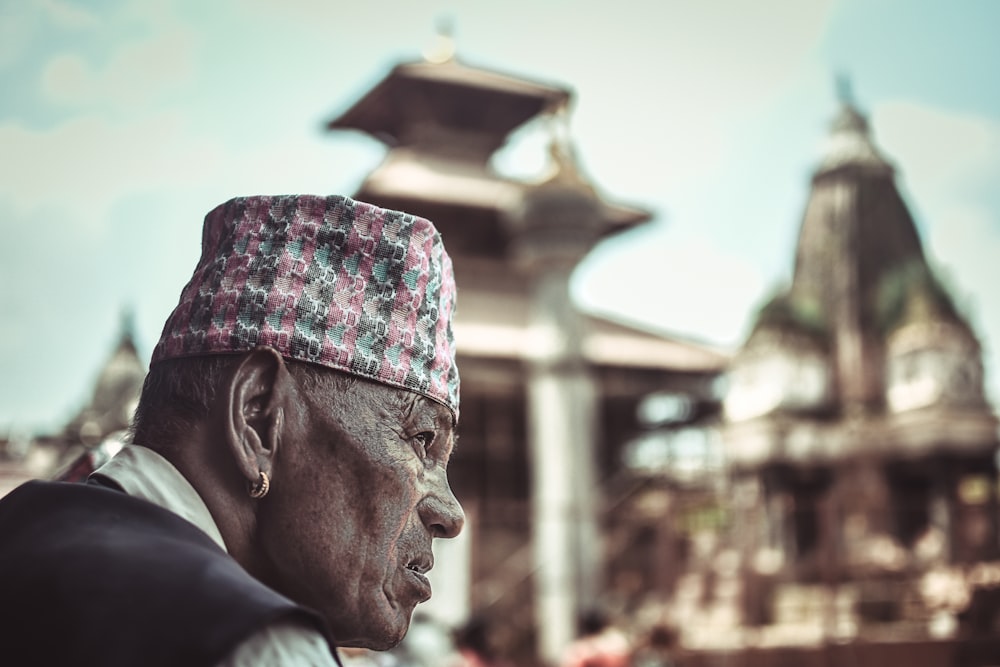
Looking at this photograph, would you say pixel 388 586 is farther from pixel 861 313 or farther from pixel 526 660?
pixel 861 313

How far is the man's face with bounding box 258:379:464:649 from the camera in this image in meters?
1.14

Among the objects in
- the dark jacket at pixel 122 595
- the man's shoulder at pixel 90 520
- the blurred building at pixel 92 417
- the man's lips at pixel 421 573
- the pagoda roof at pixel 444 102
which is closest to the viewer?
the dark jacket at pixel 122 595

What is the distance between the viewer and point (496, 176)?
19797 millimetres

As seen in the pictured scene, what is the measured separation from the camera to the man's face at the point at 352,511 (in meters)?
1.14

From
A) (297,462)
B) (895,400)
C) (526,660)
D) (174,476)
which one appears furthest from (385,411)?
(895,400)

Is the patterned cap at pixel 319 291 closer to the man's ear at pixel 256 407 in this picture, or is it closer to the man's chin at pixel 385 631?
the man's ear at pixel 256 407

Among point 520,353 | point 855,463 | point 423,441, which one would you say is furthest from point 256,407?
point 855,463

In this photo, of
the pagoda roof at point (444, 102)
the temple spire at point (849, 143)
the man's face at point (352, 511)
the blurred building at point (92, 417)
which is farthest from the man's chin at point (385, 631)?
the temple spire at point (849, 143)

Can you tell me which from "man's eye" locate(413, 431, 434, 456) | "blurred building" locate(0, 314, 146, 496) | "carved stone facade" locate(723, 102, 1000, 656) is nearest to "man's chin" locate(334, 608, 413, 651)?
"man's eye" locate(413, 431, 434, 456)

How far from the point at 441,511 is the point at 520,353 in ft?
52.3

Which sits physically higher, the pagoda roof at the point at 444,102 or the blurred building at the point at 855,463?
the pagoda roof at the point at 444,102

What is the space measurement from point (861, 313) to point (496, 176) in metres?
7.23

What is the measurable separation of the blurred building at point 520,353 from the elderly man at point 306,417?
1068cm

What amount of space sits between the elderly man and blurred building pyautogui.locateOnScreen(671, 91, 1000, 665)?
10.5m
